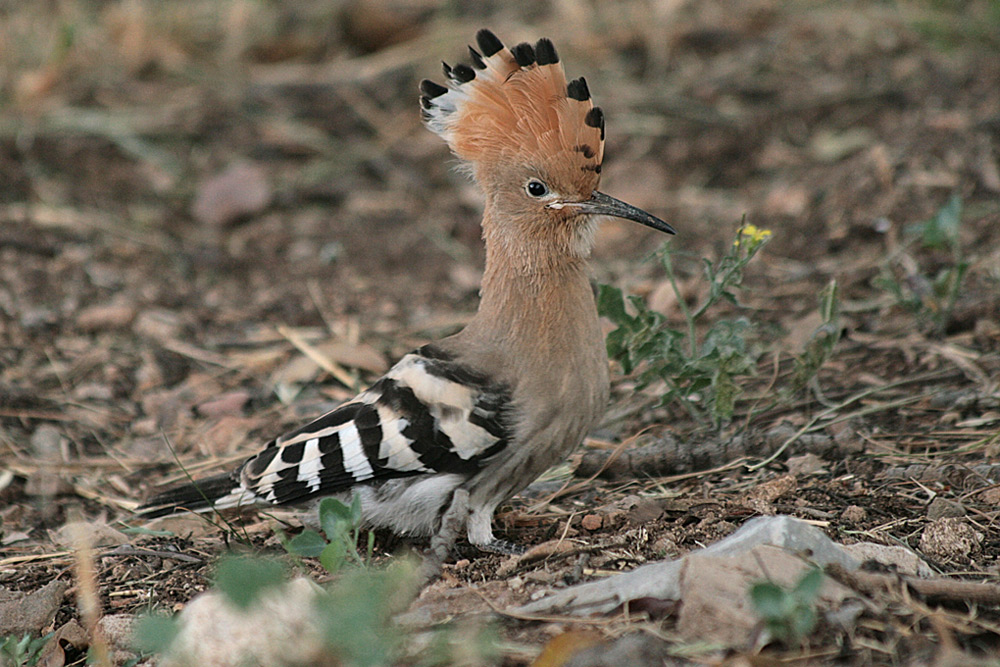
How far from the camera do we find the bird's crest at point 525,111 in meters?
2.81

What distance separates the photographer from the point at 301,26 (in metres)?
6.66

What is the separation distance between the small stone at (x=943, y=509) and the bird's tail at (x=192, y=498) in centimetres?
172

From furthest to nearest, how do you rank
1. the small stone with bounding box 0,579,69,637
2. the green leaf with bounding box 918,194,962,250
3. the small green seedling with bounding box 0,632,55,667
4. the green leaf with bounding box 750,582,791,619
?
1. the green leaf with bounding box 918,194,962,250
2. the small stone with bounding box 0,579,69,637
3. the small green seedling with bounding box 0,632,55,667
4. the green leaf with bounding box 750,582,791,619

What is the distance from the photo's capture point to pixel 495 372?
9.22 feet

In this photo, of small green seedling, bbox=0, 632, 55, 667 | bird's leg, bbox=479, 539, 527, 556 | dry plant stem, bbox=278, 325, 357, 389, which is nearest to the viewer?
small green seedling, bbox=0, 632, 55, 667

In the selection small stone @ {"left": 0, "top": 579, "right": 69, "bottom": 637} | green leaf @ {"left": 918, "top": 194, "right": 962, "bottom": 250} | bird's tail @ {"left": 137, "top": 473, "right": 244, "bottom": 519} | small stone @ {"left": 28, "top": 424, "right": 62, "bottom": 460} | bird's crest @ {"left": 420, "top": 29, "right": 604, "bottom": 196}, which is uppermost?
bird's crest @ {"left": 420, "top": 29, "right": 604, "bottom": 196}

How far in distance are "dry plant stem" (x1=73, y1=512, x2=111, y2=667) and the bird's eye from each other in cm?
137

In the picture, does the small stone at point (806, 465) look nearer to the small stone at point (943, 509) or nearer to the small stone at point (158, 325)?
the small stone at point (943, 509)

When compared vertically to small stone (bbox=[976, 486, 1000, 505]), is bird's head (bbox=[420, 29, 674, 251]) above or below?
above

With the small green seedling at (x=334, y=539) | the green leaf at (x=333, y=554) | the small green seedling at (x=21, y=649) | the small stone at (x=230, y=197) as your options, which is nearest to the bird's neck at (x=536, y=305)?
the small green seedling at (x=334, y=539)

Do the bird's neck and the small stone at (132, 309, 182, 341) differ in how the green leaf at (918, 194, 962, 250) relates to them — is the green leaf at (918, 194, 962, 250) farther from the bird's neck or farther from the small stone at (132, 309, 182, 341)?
the small stone at (132, 309, 182, 341)

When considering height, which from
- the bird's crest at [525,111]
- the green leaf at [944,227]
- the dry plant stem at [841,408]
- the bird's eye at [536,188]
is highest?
the bird's crest at [525,111]

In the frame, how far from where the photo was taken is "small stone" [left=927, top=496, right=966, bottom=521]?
8.14 feet

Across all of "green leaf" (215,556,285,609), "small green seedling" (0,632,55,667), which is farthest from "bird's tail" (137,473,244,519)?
"green leaf" (215,556,285,609)
